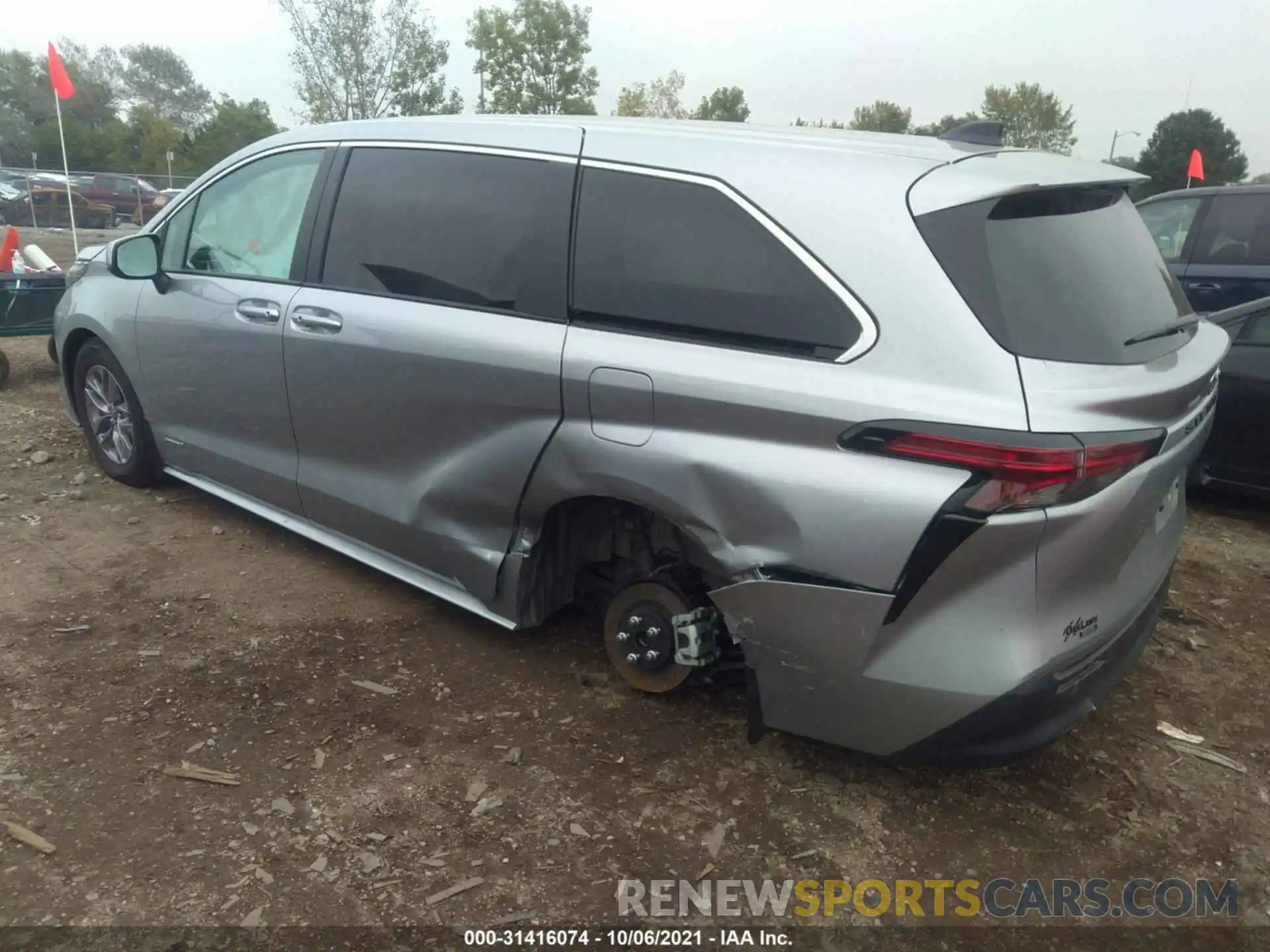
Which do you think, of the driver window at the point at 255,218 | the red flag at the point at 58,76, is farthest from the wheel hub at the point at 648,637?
the red flag at the point at 58,76

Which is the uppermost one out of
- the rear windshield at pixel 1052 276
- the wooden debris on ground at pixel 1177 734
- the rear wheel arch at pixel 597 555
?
the rear windshield at pixel 1052 276

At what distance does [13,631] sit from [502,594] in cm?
189

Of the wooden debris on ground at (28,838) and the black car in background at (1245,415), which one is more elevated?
the black car in background at (1245,415)

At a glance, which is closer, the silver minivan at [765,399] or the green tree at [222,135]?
the silver minivan at [765,399]

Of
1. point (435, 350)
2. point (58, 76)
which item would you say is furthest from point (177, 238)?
point (58, 76)

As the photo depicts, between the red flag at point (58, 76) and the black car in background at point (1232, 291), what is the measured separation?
1104cm

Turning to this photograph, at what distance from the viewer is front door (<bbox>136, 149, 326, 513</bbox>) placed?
12.7 feet

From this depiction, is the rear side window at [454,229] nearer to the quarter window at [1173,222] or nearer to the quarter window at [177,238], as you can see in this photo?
the quarter window at [177,238]

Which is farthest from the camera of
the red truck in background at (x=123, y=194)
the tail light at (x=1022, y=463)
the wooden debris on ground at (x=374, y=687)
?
the red truck in background at (x=123, y=194)

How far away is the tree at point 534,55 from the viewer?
3788cm

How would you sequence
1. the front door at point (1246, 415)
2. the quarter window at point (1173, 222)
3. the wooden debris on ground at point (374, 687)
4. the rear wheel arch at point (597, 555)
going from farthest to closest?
the quarter window at point (1173, 222)
the front door at point (1246, 415)
the wooden debris on ground at point (374, 687)
the rear wheel arch at point (597, 555)

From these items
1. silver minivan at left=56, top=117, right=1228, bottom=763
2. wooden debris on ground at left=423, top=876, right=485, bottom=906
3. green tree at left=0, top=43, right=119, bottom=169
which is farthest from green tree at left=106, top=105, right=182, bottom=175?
wooden debris on ground at left=423, top=876, right=485, bottom=906

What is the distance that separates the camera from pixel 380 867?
2514 millimetres

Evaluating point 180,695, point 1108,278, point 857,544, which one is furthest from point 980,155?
point 180,695
